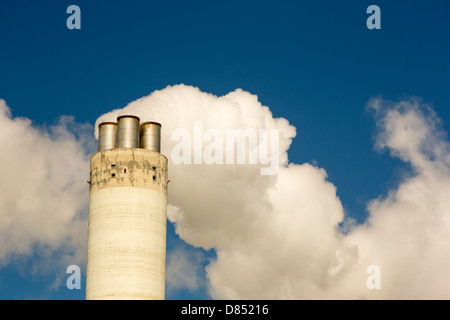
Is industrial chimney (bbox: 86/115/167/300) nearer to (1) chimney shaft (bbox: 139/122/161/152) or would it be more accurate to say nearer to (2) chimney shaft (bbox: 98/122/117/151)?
(2) chimney shaft (bbox: 98/122/117/151)

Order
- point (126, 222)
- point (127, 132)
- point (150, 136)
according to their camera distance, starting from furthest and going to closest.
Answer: point (150, 136), point (127, 132), point (126, 222)

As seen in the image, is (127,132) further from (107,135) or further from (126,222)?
(126,222)

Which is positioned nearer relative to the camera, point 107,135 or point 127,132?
point 127,132

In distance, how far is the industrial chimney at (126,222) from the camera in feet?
352

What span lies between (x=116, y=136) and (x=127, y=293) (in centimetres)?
2561

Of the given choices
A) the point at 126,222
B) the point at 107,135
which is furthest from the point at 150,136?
the point at 126,222

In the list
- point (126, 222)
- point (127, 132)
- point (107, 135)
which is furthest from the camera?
point (107, 135)

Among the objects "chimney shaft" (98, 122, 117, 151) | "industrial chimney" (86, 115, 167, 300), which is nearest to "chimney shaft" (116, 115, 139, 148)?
"industrial chimney" (86, 115, 167, 300)

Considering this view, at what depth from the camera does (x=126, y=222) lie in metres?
108

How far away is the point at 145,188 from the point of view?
11056cm

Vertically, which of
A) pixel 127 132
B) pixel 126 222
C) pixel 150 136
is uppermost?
pixel 150 136

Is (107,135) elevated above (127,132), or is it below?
above
